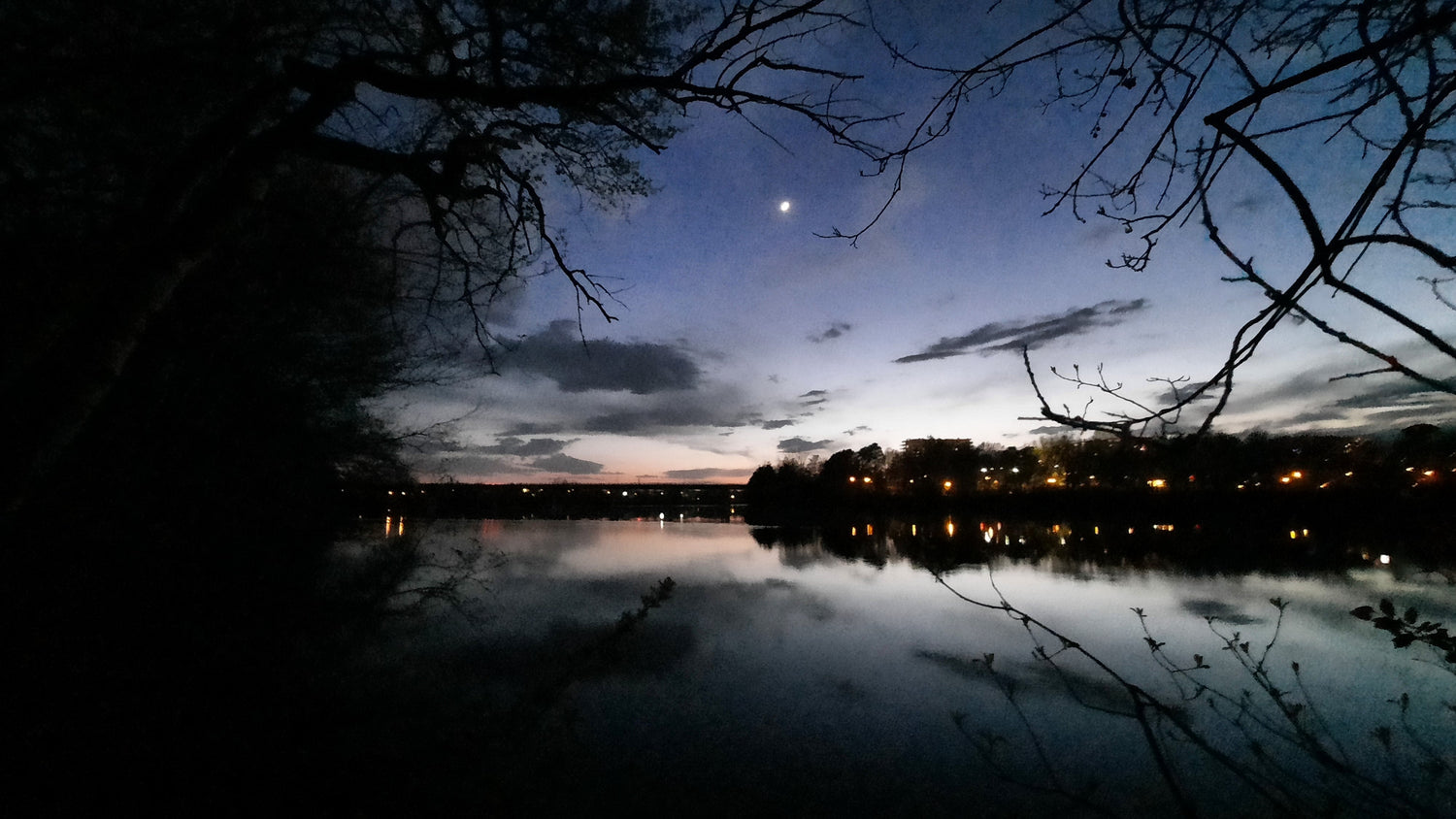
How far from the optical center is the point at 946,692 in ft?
24.5

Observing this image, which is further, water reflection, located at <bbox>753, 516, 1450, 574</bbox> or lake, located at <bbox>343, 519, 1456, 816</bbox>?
water reflection, located at <bbox>753, 516, 1450, 574</bbox>

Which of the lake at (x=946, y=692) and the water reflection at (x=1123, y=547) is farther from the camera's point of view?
the water reflection at (x=1123, y=547)

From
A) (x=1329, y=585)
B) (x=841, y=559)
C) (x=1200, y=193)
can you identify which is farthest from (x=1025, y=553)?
(x=1200, y=193)

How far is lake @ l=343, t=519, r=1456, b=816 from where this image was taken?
193 inches

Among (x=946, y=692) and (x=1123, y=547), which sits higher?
(x=1123, y=547)

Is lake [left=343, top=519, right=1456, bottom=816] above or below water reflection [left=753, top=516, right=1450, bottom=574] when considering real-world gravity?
below

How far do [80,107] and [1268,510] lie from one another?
43.0 metres

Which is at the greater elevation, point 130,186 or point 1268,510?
point 130,186

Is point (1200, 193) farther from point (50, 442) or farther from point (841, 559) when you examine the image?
point (841, 559)

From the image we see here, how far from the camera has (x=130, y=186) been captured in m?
4.12

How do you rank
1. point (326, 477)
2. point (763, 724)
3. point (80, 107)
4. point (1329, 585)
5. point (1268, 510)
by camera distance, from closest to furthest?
1. point (80, 107)
2. point (763, 724)
3. point (326, 477)
4. point (1329, 585)
5. point (1268, 510)

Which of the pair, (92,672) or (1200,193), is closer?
(1200,193)

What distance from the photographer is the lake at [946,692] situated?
16.1ft

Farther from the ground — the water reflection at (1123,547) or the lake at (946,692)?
the water reflection at (1123,547)
